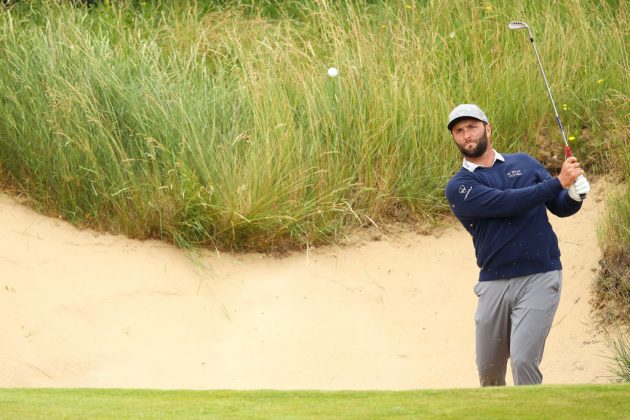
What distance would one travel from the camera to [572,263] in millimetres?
9570

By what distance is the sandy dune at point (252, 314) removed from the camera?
858cm

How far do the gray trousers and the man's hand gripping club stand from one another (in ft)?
1.52

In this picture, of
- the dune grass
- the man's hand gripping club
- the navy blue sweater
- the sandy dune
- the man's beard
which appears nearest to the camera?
the man's hand gripping club

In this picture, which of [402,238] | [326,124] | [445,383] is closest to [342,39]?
[326,124]

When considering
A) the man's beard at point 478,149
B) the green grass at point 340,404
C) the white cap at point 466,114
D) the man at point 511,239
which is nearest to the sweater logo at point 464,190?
the man at point 511,239

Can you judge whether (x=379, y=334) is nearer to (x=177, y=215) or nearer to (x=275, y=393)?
(x=177, y=215)

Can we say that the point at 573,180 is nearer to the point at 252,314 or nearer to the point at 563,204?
the point at 563,204

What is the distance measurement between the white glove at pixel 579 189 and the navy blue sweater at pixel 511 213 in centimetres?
6

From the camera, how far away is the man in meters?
5.92

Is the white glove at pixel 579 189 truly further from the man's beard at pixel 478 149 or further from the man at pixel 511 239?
the man's beard at pixel 478 149

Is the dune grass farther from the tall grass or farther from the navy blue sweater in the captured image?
the navy blue sweater

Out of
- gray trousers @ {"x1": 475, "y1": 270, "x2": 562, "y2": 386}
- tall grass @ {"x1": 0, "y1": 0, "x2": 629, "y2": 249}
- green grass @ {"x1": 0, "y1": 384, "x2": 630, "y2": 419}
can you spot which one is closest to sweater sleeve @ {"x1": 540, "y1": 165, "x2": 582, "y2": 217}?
gray trousers @ {"x1": 475, "y1": 270, "x2": 562, "y2": 386}

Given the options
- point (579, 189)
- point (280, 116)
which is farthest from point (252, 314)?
point (579, 189)

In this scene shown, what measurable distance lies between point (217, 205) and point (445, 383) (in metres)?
2.40
